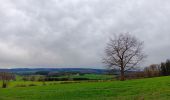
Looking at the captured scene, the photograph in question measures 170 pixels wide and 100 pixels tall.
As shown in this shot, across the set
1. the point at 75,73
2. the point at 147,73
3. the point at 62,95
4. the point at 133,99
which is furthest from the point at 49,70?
the point at 133,99

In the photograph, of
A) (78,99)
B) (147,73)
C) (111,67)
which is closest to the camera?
(78,99)

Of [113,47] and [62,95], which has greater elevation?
[113,47]

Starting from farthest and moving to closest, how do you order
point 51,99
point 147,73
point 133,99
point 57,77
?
point 57,77 < point 147,73 < point 51,99 < point 133,99

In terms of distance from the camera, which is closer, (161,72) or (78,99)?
(78,99)

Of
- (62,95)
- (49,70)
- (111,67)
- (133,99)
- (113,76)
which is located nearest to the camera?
(133,99)

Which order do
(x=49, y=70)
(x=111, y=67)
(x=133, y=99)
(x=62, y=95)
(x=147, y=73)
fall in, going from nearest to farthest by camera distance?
(x=133, y=99), (x=62, y=95), (x=111, y=67), (x=147, y=73), (x=49, y=70)

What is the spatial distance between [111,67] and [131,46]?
19.4 ft

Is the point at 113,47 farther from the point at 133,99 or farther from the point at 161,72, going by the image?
the point at 133,99

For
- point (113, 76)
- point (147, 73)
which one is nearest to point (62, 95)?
point (113, 76)

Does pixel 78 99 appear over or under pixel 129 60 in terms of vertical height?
under

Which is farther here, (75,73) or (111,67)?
(75,73)

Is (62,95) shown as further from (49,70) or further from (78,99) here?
(49,70)

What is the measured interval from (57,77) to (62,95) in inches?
2586

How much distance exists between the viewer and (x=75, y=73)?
342 ft
